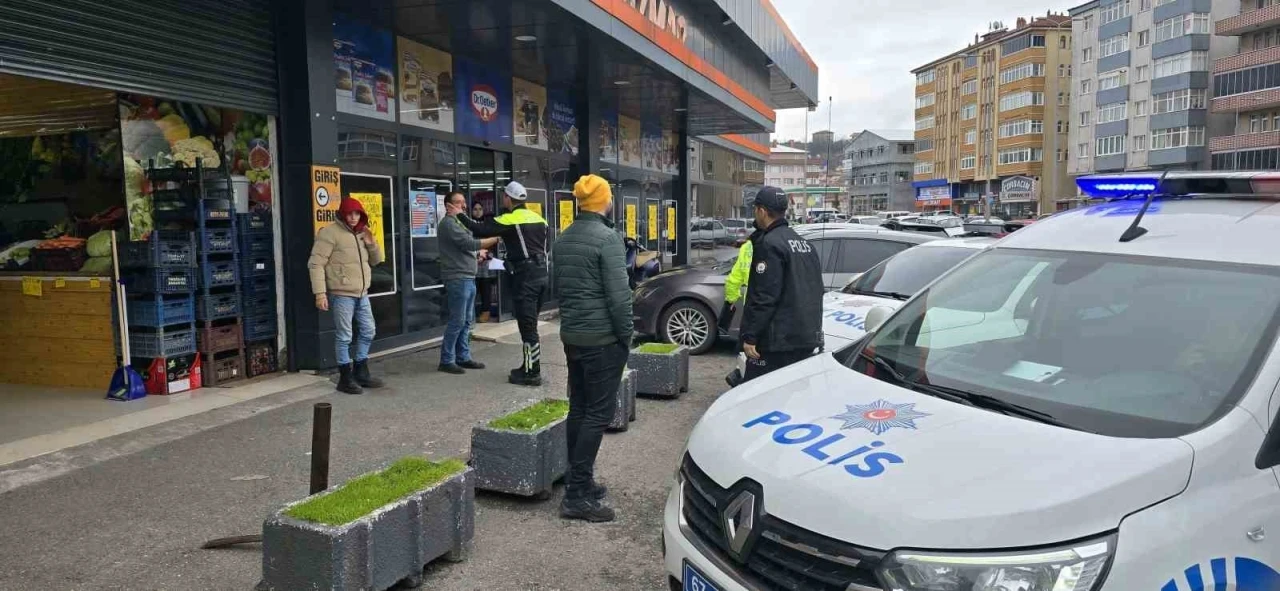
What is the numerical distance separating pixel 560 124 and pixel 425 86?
12.7ft

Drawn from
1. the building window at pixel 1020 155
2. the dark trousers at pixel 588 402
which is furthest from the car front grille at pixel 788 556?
the building window at pixel 1020 155

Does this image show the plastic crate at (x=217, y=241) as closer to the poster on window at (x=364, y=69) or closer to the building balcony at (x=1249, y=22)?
the poster on window at (x=364, y=69)

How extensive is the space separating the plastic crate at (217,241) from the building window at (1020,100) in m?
87.8

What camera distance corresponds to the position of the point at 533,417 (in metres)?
5.05

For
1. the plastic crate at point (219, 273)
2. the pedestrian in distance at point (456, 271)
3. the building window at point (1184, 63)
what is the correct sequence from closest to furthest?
the plastic crate at point (219, 273) → the pedestrian in distance at point (456, 271) → the building window at point (1184, 63)

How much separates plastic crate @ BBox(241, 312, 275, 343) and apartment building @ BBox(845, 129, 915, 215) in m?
116

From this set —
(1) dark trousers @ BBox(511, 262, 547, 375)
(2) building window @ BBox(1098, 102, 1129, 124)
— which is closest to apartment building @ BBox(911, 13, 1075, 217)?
(2) building window @ BBox(1098, 102, 1129, 124)

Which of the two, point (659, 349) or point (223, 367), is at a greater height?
point (659, 349)

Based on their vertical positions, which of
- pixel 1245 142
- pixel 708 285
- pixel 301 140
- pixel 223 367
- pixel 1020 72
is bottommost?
pixel 223 367

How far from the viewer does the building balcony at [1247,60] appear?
53.6 meters

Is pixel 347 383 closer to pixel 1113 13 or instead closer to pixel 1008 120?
pixel 1113 13

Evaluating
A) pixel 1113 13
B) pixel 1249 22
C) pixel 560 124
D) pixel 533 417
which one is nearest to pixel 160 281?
pixel 533 417

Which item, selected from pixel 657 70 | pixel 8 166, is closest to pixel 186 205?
pixel 8 166

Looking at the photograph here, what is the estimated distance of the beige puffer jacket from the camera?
7.19 meters
